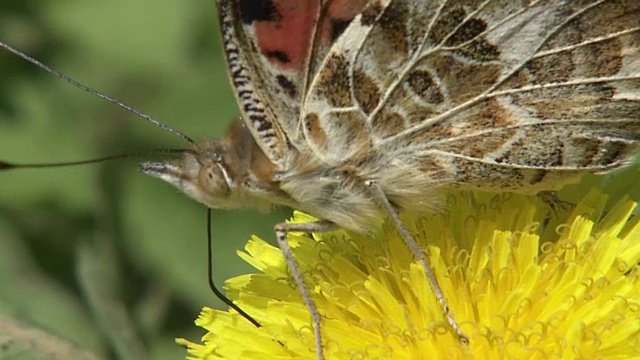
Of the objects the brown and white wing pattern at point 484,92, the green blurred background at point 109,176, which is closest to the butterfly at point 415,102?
the brown and white wing pattern at point 484,92

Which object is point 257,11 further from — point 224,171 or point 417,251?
point 417,251

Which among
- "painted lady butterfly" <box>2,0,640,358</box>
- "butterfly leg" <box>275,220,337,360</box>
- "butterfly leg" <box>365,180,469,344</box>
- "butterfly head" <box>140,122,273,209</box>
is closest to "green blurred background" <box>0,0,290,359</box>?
"butterfly head" <box>140,122,273,209</box>

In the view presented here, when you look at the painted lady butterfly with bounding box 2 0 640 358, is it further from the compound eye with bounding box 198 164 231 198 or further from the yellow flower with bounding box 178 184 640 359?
the yellow flower with bounding box 178 184 640 359

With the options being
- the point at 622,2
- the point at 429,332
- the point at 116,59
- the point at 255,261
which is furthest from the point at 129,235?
the point at 622,2

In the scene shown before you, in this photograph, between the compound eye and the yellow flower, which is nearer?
the yellow flower

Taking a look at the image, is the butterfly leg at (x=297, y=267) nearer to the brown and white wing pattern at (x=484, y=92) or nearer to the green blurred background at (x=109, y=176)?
the brown and white wing pattern at (x=484, y=92)

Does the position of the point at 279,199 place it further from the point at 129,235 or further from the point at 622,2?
the point at 129,235
